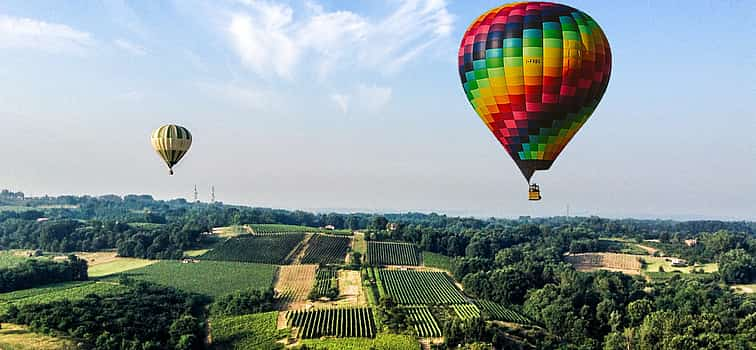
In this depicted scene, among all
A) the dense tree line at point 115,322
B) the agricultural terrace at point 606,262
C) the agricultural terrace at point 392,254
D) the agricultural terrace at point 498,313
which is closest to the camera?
the dense tree line at point 115,322

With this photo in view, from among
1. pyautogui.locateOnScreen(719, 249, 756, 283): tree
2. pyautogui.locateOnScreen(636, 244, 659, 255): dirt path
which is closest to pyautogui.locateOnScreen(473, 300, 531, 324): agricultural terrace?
pyautogui.locateOnScreen(719, 249, 756, 283): tree

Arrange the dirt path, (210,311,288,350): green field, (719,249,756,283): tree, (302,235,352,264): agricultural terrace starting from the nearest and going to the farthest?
(210,311,288,350): green field < (719,249,756,283): tree < (302,235,352,264): agricultural terrace < the dirt path

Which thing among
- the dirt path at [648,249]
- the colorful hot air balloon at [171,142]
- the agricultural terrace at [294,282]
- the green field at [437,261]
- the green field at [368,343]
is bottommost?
the green field at [368,343]

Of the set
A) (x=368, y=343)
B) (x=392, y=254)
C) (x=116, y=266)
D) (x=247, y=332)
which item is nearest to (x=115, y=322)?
(x=247, y=332)

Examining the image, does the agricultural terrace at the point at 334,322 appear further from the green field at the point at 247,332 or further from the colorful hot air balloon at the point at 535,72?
the colorful hot air balloon at the point at 535,72

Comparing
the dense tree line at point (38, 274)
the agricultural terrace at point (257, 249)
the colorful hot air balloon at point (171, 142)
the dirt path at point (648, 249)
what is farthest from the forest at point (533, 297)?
Answer: the colorful hot air balloon at point (171, 142)

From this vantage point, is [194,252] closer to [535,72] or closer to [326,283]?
[326,283]

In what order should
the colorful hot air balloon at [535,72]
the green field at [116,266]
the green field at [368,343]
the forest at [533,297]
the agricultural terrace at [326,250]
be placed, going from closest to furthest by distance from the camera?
the colorful hot air balloon at [535,72], the green field at [368,343], the forest at [533,297], the green field at [116,266], the agricultural terrace at [326,250]

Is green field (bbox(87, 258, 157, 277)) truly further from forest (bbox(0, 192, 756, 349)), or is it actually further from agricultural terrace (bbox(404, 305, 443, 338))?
agricultural terrace (bbox(404, 305, 443, 338))
